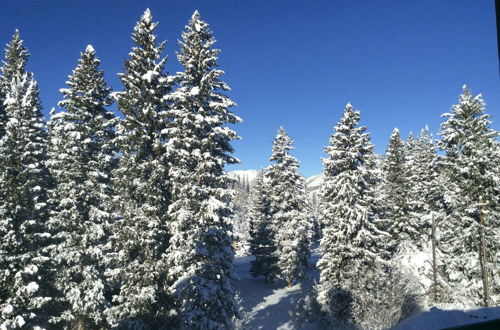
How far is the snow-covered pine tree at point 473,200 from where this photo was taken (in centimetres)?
2573

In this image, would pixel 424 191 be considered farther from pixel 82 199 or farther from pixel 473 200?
pixel 82 199

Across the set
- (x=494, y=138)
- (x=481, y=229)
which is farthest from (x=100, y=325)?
(x=494, y=138)

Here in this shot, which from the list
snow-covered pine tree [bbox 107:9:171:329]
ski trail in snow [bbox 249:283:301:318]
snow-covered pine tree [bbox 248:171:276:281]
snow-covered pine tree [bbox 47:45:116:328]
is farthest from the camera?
snow-covered pine tree [bbox 248:171:276:281]

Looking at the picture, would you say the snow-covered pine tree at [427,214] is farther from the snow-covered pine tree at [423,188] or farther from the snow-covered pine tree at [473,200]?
the snow-covered pine tree at [473,200]

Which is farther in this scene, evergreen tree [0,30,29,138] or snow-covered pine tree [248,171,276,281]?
snow-covered pine tree [248,171,276,281]

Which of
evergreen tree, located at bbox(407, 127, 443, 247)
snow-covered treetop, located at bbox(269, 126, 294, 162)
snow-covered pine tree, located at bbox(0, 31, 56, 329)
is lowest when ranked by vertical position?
snow-covered pine tree, located at bbox(0, 31, 56, 329)

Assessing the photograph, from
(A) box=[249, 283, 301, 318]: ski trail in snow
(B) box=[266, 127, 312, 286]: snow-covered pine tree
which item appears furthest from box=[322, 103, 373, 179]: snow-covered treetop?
(A) box=[249, 283, 301, 318]: ski trail in snow

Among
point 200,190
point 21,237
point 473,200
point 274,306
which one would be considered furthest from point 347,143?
point 21,237

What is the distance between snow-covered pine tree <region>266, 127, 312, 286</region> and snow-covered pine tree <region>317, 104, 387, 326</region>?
398 inches

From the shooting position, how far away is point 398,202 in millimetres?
33688

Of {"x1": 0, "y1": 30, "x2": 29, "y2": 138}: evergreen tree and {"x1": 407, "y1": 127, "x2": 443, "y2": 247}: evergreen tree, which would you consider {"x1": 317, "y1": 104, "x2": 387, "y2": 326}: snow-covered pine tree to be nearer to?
{"x1": 407, "y1": 127, "x2": 443, "y2": 247}: evergreen tree

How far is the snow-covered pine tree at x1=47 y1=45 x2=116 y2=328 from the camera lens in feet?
64.3

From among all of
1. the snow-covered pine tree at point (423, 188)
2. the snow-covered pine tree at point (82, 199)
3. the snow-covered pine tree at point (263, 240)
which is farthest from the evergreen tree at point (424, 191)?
the snow-covered pine tree at point (82, 199)

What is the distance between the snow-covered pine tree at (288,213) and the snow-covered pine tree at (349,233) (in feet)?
33.2
